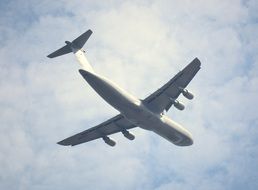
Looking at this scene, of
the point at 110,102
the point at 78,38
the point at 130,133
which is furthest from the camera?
the point at 130,133

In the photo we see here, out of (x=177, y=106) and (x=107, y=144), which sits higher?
(x=177, y=106)

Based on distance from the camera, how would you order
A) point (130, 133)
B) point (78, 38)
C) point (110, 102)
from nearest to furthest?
point (110, 102), point (78, 38), point (130, 133)

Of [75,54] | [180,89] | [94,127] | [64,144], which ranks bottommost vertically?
[64,144]

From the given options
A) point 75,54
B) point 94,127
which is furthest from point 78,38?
point 94,127

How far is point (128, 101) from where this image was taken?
44344 mm

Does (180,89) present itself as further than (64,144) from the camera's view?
No

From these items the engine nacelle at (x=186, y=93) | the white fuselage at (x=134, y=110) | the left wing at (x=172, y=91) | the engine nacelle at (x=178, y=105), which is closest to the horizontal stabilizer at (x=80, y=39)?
the white fuselage at (x=134, y=110)

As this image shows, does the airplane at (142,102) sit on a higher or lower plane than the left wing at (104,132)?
higher

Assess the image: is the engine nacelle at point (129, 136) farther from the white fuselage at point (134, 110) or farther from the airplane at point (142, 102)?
the white fuselage at point (134, 110)

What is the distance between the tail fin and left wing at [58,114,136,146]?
920cm

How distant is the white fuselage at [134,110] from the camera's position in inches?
1666

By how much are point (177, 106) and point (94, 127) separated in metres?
10.6

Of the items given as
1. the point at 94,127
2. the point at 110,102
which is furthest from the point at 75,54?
the point at 94,127

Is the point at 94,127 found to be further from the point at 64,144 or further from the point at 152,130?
the point at 152,130
